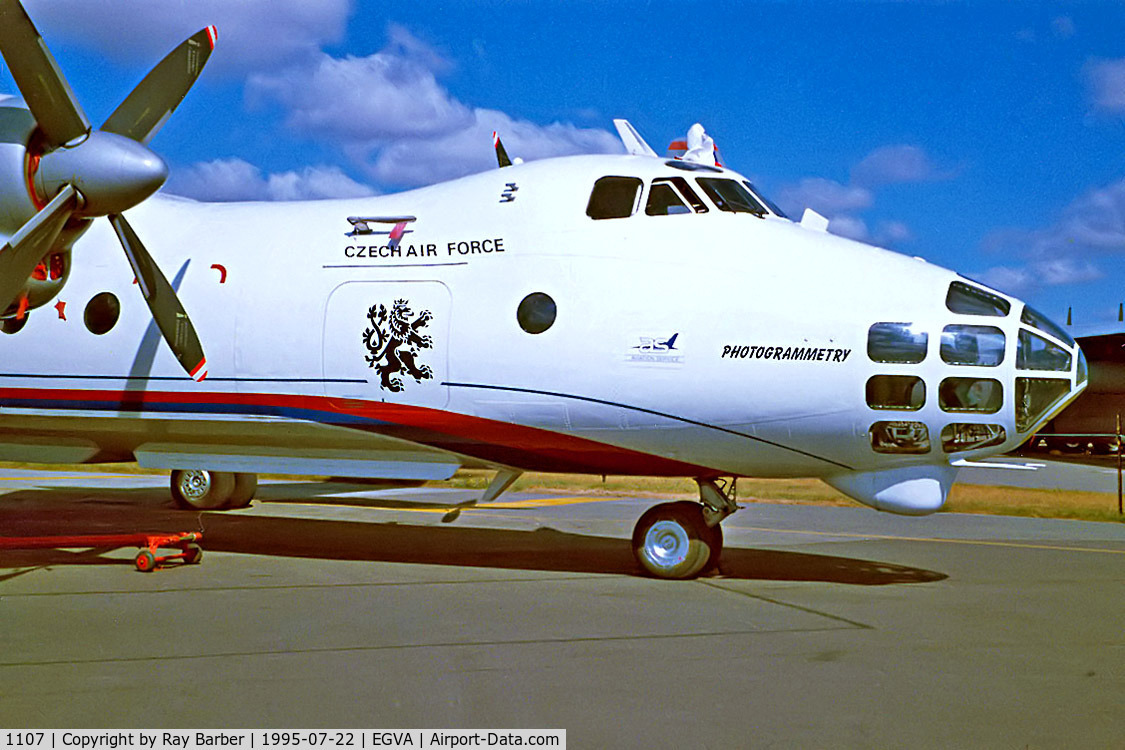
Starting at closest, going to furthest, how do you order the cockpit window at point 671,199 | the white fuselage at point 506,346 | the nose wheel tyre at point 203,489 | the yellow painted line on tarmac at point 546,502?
the white fuselage at point 506,346
the cockpit window at point 671,199
the nose wheel tyre at point 203,489
the yellow painted line on tarmac at point 546,502

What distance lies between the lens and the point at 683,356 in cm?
1134

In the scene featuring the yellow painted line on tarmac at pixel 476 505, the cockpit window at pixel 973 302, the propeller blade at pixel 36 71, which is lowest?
the yellow painted line on tarmac at pixel 476 505

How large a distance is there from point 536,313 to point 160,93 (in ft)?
15.5

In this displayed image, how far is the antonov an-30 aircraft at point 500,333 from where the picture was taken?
10.7m

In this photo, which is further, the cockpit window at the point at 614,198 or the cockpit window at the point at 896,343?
the cockpit window at the point at 614,198

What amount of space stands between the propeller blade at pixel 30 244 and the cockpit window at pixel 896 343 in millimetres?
8041

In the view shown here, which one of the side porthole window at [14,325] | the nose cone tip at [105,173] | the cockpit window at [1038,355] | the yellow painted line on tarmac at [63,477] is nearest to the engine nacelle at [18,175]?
the nose cone tip at [105,173]

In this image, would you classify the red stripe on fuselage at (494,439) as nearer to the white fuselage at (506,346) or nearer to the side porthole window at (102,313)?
the white fuselage at (506,346)

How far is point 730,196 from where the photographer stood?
12047mm

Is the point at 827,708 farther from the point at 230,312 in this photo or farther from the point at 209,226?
the point at 209,226

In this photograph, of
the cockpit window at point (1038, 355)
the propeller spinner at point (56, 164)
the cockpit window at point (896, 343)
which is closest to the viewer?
the propeller spinner at point (56, 164)

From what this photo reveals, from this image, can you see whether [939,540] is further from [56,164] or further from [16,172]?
[16,172]

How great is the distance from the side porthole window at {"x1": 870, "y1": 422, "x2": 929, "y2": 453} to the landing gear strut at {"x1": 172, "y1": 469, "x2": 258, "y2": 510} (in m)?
13.6
